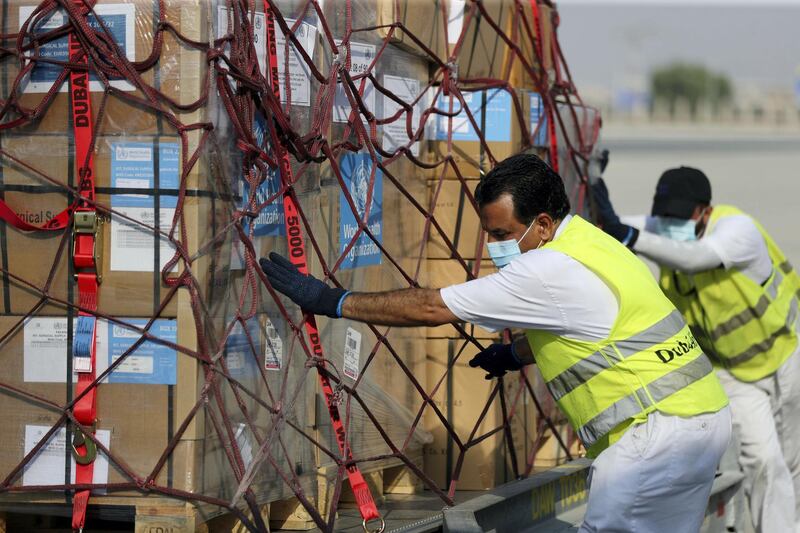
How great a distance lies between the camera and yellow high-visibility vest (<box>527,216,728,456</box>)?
344 centimetres

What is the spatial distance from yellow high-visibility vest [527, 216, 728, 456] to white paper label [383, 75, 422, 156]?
123cm

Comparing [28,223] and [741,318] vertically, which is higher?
[28,223]

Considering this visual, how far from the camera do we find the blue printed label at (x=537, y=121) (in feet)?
17.1

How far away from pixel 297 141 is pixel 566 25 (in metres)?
128

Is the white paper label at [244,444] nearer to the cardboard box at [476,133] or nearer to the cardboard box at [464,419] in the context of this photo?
the cardboard box at [464,419]

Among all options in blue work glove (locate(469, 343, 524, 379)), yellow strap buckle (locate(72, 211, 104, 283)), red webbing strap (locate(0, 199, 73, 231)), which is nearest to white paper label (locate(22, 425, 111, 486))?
yellow strap buckle (locate(72, 211, 104, 283))

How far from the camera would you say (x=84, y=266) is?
3520 millimetres

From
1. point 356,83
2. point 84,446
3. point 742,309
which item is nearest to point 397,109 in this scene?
point 356,83

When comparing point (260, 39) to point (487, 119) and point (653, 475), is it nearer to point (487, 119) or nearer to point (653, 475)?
point (487, 119)

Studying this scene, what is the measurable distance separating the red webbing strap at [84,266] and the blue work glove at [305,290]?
0.50 metres

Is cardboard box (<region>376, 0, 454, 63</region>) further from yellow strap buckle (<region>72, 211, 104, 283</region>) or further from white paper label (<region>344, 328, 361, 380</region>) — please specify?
yellow strap buckle (<region>72, 211, 104, 283</region>)

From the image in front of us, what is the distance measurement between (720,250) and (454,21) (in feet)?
5.06

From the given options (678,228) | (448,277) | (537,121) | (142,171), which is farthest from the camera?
(678,228)

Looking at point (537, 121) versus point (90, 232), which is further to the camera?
point (537, 121)
